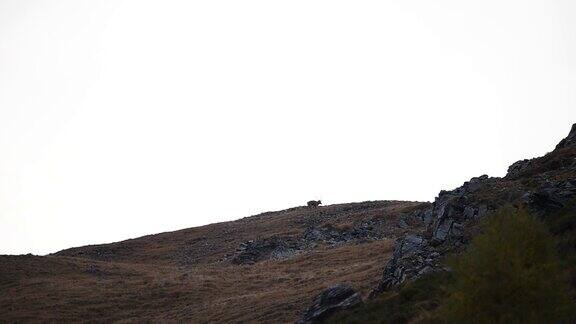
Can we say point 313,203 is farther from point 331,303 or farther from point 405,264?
point 331,303

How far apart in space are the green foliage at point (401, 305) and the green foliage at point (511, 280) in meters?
6.88

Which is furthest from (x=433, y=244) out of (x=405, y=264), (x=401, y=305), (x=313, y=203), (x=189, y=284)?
(x=313, y=203)

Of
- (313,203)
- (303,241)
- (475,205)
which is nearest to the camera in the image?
(475,205)

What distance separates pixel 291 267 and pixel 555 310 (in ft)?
141

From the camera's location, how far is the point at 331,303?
28641 millimetres

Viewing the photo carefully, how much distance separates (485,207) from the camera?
103ft

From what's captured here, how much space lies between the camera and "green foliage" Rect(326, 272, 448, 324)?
22969mm

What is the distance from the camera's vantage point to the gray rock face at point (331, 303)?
27.8 metres

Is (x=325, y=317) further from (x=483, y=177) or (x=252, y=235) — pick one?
(x=252, y=235)

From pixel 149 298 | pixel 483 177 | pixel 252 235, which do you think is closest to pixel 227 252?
pixel 252 235

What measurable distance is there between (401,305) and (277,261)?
38.5 m

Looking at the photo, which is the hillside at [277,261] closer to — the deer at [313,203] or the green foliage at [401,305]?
the green foliage at [401,305]

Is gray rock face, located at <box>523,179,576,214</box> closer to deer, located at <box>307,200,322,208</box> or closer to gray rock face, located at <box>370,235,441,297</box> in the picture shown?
gray rock face, located at <box>370,235,441,297</box>

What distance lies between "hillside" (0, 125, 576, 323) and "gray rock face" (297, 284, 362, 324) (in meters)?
1.50
